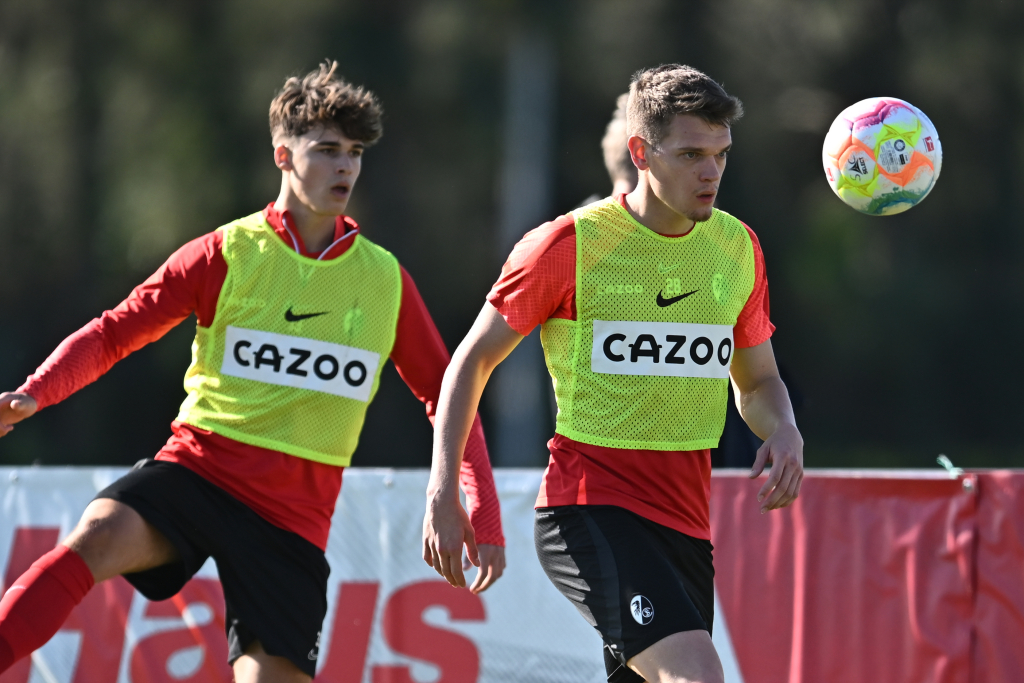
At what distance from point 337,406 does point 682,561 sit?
1.29 metres

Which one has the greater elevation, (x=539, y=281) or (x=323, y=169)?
(x=323, y=169)

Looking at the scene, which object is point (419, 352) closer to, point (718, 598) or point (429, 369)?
point (429, 369)

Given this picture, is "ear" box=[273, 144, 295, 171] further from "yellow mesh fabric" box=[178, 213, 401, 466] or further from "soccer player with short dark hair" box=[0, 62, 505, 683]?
"yellow mesh fabric" box=[178, 213, 401, 466]

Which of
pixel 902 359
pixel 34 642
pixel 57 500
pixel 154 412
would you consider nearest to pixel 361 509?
pixel 57 500

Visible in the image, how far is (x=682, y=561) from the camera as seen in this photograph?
3684mm

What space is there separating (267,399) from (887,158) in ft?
7.22

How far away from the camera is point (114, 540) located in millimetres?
3898

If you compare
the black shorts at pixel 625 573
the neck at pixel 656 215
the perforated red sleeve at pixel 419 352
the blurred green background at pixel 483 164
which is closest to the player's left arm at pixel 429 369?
the perforated red sleeve at pixel 419 352

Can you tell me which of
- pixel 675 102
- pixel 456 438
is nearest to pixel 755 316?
pixel 675 102

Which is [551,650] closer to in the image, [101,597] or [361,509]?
[361,509]

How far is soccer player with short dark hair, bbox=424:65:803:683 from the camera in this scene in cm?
361

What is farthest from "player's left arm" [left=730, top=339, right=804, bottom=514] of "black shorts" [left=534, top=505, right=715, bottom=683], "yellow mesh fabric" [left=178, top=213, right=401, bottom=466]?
"yellow mesh fabric" [left=178, top=213, right=401, bottom=466]

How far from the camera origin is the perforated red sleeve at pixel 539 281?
12.0 ft

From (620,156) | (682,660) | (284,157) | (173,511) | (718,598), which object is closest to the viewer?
(682,660)
